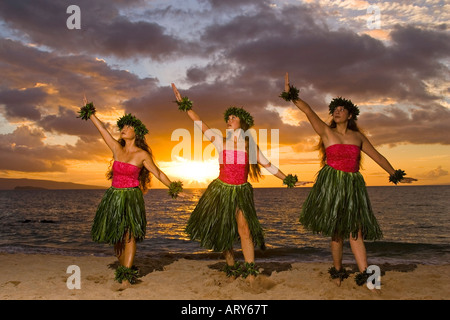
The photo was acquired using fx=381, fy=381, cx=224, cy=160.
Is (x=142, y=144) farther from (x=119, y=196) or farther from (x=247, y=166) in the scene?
(x=247, y=166)

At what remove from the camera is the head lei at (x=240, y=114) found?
4.94m

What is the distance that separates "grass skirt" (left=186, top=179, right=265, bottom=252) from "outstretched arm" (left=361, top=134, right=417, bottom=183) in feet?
5.05

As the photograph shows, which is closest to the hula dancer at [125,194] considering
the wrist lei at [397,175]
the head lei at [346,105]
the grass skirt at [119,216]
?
the grass skirt at [119,216]

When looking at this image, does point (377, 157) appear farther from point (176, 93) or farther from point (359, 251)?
point (176, 93)

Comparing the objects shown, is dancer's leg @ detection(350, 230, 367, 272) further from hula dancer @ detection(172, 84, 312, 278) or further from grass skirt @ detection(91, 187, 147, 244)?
grass skirt @ detection(91, 187, 147, 244)

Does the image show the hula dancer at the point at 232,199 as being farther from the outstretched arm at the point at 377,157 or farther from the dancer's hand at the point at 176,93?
the outstretched arm at the point at 377,157

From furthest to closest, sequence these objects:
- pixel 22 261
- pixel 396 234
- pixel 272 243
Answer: pixel 396 234 → pixel 272 243 → pixel 22 261

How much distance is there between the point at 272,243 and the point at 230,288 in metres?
9.56

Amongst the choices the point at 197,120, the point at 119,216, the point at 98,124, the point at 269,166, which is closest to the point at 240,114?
the point at 197,120

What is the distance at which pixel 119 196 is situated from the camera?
186 inches

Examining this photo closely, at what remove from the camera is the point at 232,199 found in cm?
472

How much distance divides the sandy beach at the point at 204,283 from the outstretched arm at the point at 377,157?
1444 millimetres
